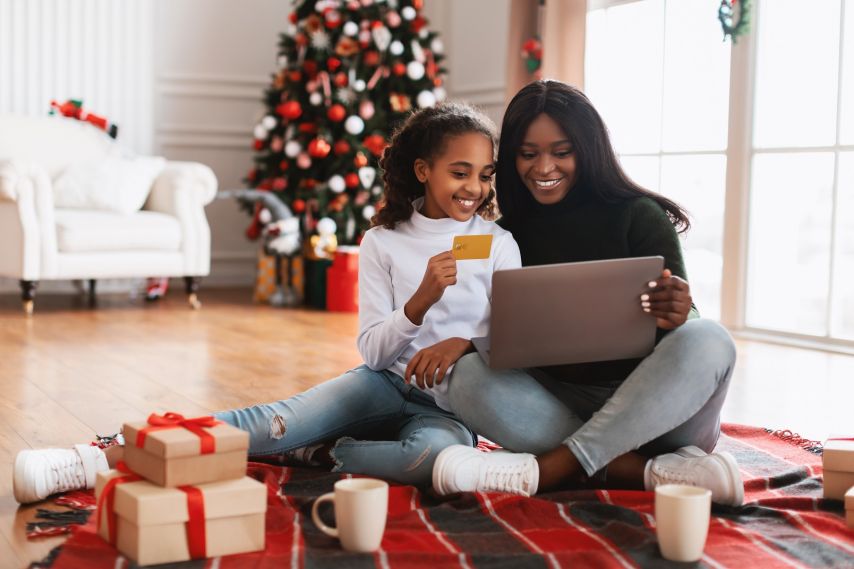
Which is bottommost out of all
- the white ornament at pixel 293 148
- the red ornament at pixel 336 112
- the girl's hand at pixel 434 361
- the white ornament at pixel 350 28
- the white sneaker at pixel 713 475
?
the white sneaker at pixel 713 475

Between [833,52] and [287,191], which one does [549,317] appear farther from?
[287,191]

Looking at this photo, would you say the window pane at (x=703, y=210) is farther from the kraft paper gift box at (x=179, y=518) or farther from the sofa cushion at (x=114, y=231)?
the kraft paper gift box at (x=179, y=518)

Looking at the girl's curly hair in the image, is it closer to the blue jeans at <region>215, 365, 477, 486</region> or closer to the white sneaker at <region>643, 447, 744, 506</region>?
the blue jeans at <region>215, 365, 477, 486</region>

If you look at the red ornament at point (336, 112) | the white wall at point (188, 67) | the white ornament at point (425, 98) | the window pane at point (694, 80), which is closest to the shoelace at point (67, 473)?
the window pane at point (694, 80)

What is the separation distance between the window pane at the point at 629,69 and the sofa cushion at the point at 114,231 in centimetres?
202

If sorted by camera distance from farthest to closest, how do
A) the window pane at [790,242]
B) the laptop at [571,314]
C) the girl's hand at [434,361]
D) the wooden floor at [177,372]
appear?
the window pane at [790,242]
the wooden floor at [177,372]
the girl's hand at [434,361]
the laptop at [571,314]

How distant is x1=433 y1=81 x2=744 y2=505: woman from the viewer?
1.64 meters

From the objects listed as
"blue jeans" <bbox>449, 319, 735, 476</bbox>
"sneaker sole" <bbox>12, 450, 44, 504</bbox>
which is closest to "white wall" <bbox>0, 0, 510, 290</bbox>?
"blue jeans" <bbox>449, 319, 735, 476</bbox>

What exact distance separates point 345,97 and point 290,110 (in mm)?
279

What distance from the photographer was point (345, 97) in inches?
200

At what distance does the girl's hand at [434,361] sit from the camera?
5.72 feet

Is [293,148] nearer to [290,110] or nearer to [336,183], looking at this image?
[290,110]

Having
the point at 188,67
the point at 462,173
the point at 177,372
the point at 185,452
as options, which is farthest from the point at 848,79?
the point at 188,67

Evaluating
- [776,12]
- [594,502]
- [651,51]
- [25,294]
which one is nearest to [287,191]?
[25,294]
